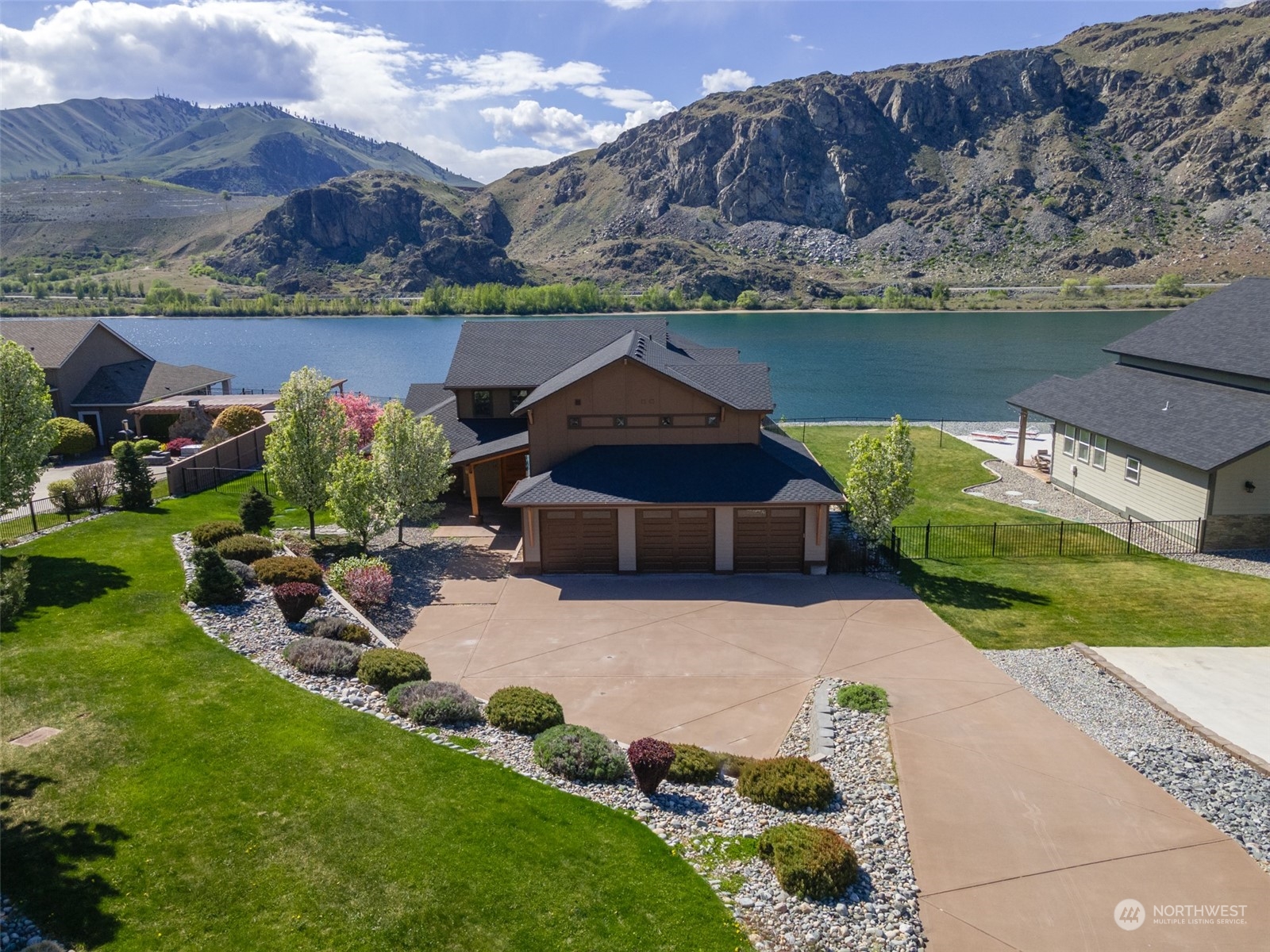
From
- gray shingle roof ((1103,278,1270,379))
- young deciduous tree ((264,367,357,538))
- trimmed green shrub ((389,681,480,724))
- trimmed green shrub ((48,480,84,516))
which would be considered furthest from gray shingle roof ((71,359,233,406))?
gray shingle roof ((1103,278,1270,379))

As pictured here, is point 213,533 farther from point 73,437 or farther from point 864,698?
point 73,437

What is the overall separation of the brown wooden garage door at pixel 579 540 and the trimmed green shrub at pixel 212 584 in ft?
28.7

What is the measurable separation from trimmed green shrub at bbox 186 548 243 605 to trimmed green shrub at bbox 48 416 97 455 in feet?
90.1

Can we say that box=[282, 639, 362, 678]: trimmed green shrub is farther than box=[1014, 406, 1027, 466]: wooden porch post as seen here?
No

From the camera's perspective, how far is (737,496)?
2458 centimetres

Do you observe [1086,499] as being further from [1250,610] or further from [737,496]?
[737,496]

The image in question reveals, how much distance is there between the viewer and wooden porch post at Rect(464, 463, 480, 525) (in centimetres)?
3017

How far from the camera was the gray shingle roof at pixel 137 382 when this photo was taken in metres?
45.3

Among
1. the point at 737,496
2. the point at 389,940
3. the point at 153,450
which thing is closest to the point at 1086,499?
the point at 737,496

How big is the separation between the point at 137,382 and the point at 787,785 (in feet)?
155

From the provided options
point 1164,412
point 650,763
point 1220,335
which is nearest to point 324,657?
point 650,763

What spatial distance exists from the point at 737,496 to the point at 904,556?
642 cm

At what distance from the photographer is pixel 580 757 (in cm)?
1348

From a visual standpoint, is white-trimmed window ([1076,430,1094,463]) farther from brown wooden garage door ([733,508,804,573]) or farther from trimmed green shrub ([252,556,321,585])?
trimmed green shrub ([252,556,321,585])
